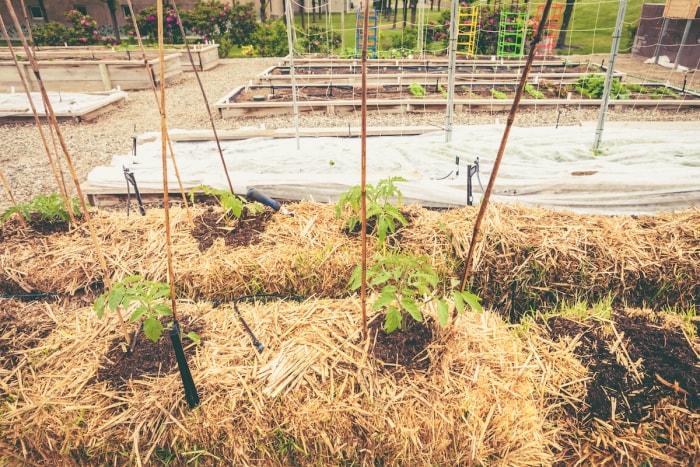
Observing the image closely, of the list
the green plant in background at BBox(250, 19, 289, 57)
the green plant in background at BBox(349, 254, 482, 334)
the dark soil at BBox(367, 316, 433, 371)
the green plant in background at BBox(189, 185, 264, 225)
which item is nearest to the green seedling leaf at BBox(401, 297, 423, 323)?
the green plant in background at BBox(349, 254, 482, 334)

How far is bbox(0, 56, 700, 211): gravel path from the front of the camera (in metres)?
5.54

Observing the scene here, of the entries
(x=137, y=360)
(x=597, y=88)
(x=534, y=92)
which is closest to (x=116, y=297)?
(x=137, y=360)

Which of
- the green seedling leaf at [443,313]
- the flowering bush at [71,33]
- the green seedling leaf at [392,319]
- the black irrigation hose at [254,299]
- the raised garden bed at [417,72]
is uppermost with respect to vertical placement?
the flowering bush at [71,33]

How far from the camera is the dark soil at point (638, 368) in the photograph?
1.82 m

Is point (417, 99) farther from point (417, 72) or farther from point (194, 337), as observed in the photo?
point (194, 337)

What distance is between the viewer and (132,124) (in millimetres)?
7629

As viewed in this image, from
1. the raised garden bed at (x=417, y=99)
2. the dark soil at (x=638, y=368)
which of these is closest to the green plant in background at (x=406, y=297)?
the dark soil at (x=638, y=368)

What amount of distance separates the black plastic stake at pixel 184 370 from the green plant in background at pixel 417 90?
26.7 ft

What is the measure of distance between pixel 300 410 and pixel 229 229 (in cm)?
168

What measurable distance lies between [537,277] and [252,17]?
18249 millimetres

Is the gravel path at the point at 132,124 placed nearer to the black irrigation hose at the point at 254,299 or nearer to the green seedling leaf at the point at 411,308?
the black irrigation hose at the point at 254,299

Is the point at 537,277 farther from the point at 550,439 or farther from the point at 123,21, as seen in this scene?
the point at 123,21

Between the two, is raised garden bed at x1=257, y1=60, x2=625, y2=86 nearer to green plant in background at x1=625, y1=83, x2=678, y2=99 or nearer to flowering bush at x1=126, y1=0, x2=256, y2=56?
green plant in background at x1=625, y1=83, x2=678, y2=99

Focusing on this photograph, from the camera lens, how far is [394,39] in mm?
15281
